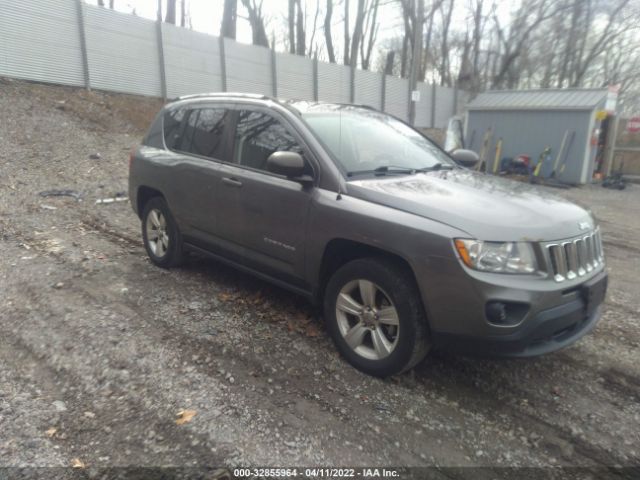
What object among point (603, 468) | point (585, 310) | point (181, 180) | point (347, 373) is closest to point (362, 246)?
point (347, 373)

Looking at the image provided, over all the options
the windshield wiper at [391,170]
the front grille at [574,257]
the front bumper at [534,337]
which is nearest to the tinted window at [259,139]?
the windshield wiper at [391,170]

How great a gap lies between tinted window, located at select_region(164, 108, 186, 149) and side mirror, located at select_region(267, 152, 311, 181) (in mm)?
1939

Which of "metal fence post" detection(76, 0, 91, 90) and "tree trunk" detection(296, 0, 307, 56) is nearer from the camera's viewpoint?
"metal fence post" detection(76, 0, 91, 90)

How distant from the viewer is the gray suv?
9.63 ft

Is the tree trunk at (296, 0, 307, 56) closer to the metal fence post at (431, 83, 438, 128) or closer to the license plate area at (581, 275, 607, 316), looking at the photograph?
the metal fence post at (431, 83, 438, 128)

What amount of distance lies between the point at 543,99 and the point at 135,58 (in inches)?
515

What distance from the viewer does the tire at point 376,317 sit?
3166 millimetres

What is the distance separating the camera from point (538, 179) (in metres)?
16.1

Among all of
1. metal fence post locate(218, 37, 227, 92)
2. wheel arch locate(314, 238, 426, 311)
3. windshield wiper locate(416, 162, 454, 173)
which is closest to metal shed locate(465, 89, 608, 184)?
metal fence post locate(218, 37, 227, 92)

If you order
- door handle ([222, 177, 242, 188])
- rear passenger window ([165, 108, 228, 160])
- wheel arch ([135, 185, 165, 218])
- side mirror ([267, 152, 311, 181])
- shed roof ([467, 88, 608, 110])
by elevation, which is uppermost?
shed roof ([467, 88, 608, 110])

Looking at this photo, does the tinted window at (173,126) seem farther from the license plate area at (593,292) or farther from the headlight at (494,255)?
the license plate area at (593,292)

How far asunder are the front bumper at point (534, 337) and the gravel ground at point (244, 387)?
438 mm

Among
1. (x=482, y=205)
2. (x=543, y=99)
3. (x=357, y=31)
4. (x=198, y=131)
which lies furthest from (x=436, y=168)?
(x=357, y=31)

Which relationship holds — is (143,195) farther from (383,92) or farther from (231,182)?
(383,92)
